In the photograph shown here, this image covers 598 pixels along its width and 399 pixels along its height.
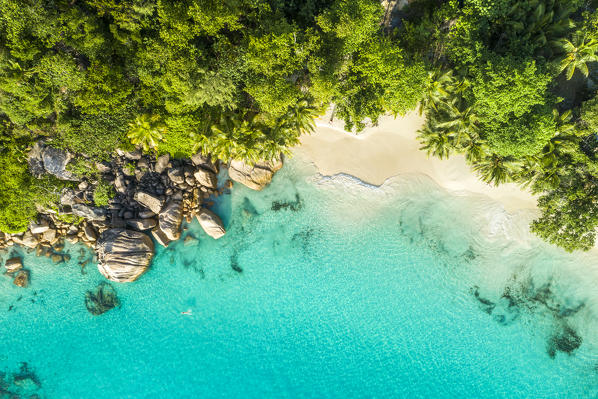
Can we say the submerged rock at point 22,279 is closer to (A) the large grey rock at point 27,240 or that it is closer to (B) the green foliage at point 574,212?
(A) the large grey rock at point 27,240

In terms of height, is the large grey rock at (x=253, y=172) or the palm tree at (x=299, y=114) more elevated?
the palm tree at (x=299, y=114)

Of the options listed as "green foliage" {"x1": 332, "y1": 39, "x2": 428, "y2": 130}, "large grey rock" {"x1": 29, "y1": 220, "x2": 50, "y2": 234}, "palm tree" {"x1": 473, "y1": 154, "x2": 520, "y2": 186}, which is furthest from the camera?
"large grey rock" {"x1": 29, "y1": 220, "x2": 50, "y2": 234}

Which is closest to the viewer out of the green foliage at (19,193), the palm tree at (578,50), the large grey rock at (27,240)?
the palm tree at (578,50)

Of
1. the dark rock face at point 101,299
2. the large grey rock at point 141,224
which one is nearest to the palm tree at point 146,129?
the large grey rock at point 141,224

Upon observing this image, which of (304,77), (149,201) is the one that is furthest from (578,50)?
(149,201)

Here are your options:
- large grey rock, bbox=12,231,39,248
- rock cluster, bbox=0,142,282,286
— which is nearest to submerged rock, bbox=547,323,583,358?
rock cluster, bbox=0,142,282,286

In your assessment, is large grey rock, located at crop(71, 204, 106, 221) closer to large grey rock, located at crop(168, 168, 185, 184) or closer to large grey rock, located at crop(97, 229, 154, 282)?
large grey rock, located at crop(97, 229, 154, 282)
